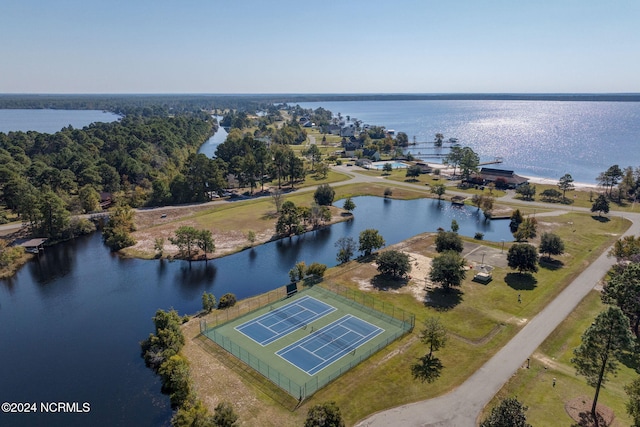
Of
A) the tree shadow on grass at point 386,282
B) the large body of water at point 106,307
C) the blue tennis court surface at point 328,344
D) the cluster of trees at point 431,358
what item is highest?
the cluster of trees at point 431,358

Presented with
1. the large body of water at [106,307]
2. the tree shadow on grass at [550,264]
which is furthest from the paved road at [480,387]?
the large body of water at [106,307]

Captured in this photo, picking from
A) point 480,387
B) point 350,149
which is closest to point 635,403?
point 480,387

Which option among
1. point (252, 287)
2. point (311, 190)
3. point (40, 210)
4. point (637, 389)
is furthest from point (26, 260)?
point (637, 389)

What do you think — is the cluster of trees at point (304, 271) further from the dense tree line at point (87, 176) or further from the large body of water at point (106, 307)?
the dense tree line at point (87, 176)

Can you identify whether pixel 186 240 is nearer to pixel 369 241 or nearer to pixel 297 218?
pixel 297 218

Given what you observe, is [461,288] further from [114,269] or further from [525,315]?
[114,269]

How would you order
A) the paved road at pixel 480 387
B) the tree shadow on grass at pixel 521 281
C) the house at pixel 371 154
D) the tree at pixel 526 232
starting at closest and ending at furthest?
the paved road at pixel 480 387, the tree shadow on grass at pixel 521 281, the tree at pixel 526 232, the house at pixel 371 154

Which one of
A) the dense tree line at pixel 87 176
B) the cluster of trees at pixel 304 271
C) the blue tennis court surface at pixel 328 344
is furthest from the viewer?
the dense tree line at pixel 87 176
